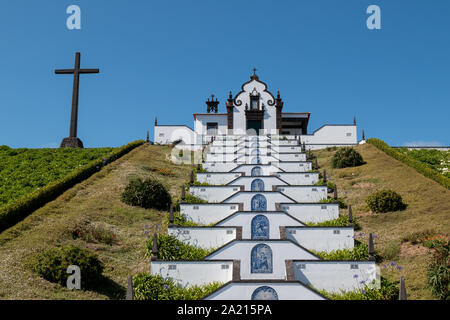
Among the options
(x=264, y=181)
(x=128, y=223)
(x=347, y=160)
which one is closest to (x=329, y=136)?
(x=347, y=160)

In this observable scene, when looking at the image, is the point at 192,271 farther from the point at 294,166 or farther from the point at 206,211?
the point at 294,166

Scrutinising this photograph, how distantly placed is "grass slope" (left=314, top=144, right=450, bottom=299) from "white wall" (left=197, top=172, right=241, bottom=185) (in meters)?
6.84

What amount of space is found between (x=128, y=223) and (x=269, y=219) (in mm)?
7149

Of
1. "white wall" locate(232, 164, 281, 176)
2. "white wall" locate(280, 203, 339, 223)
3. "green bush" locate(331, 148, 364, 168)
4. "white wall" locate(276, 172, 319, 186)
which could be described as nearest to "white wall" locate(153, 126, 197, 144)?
"green bush" locate(331, 148, 364, 168)

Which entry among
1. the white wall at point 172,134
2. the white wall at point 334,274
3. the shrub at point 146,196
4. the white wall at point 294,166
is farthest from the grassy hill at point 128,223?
the white wall at point 172,134

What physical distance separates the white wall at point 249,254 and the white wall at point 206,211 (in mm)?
4814

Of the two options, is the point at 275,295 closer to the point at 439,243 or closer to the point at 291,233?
the point at 291,233

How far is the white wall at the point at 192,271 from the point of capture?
699 inches

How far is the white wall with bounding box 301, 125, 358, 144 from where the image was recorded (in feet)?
155

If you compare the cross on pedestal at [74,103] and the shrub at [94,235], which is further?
the cross on pedestal at [74,103]

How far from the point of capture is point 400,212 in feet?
78.9

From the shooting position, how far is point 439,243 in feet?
59.8

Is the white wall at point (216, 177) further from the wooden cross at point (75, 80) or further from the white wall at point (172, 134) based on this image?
the white wall at point (172, 134)
